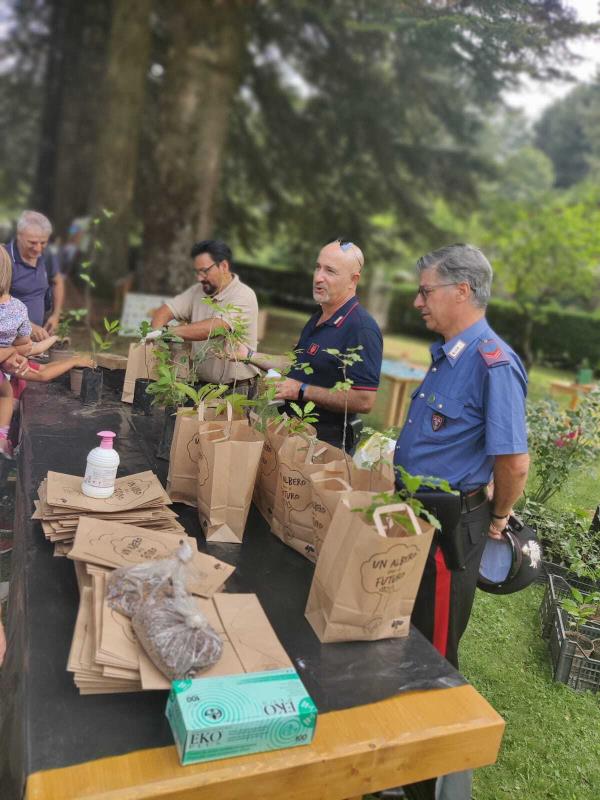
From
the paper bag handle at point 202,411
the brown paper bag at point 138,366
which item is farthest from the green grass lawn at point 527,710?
the brown paper bag at point 138,366

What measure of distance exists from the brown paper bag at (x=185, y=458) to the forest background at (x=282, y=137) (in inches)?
168

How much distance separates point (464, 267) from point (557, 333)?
1564 centimetres

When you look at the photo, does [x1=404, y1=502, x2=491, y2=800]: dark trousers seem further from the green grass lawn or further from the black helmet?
the green grass lawn

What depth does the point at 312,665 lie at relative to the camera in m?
1.42

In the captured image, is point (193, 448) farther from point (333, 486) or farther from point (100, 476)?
point (333, 486)

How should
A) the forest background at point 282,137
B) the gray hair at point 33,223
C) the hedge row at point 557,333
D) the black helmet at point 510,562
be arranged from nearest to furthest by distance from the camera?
the black helmet at point 510,562 < the gray hair at point 33,223 < the forest background at point 282,137 < the hedge row at point 557,333

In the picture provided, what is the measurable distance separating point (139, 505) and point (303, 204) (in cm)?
1236

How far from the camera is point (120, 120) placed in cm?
1081

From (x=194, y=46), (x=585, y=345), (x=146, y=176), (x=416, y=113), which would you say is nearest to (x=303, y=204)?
(x=416, y=113)

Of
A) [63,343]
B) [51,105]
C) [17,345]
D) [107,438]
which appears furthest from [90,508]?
[51,105]

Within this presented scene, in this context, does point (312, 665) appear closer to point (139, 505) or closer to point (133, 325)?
point (139, 505)

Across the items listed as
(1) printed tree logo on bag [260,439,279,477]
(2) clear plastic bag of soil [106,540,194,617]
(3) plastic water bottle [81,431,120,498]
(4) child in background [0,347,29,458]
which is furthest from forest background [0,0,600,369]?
(2) clear plastic bag of soil [106,540,194,617]

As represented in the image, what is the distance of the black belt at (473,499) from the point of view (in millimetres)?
2045

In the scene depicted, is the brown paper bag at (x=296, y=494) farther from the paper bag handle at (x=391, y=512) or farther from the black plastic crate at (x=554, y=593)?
the black plastic crate at (x=554, y=593)
